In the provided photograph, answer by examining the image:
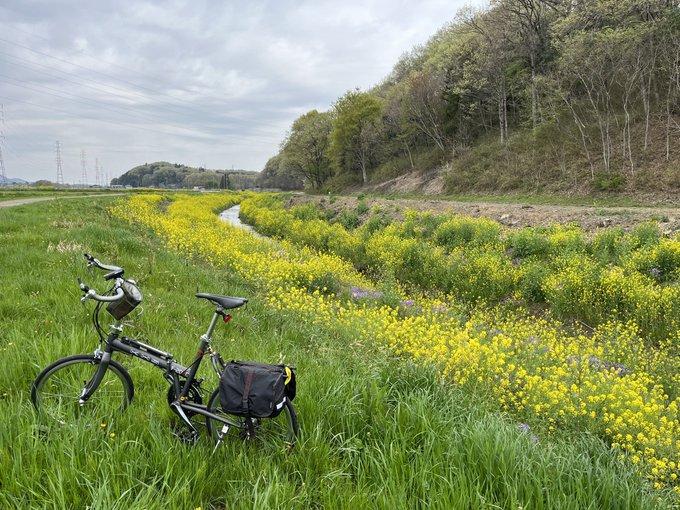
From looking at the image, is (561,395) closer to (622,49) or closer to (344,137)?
(622,49)

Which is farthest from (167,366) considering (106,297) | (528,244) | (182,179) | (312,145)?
(182,179)

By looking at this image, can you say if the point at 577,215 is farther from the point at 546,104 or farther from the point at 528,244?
the point at 546,104

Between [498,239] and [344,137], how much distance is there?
4196 cm

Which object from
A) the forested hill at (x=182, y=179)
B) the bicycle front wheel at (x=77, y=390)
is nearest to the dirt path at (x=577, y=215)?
the bicycle front wheel at (x=77, y=390)

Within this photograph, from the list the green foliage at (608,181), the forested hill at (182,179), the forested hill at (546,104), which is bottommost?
the green foliage at (608,181)

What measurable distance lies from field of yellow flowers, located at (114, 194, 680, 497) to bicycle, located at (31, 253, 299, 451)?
2367 millimetres

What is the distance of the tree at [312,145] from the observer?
63219 millimetres

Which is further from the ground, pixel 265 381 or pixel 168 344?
pixel 265 381

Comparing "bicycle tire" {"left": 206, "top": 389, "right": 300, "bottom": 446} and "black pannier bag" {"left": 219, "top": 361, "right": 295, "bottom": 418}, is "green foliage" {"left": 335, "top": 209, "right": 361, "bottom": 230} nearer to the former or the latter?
"bicycle tire" {"left": 206, "top": 389, "right": 300, "bottom": 446}

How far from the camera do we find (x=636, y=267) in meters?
8.77

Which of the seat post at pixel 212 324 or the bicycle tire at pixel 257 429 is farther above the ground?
the seat post at pixel 212 324

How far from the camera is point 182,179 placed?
177m

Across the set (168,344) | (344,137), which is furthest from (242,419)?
(344,137)

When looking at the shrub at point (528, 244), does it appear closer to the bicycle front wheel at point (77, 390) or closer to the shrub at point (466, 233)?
the shrub at point (466, 233)
